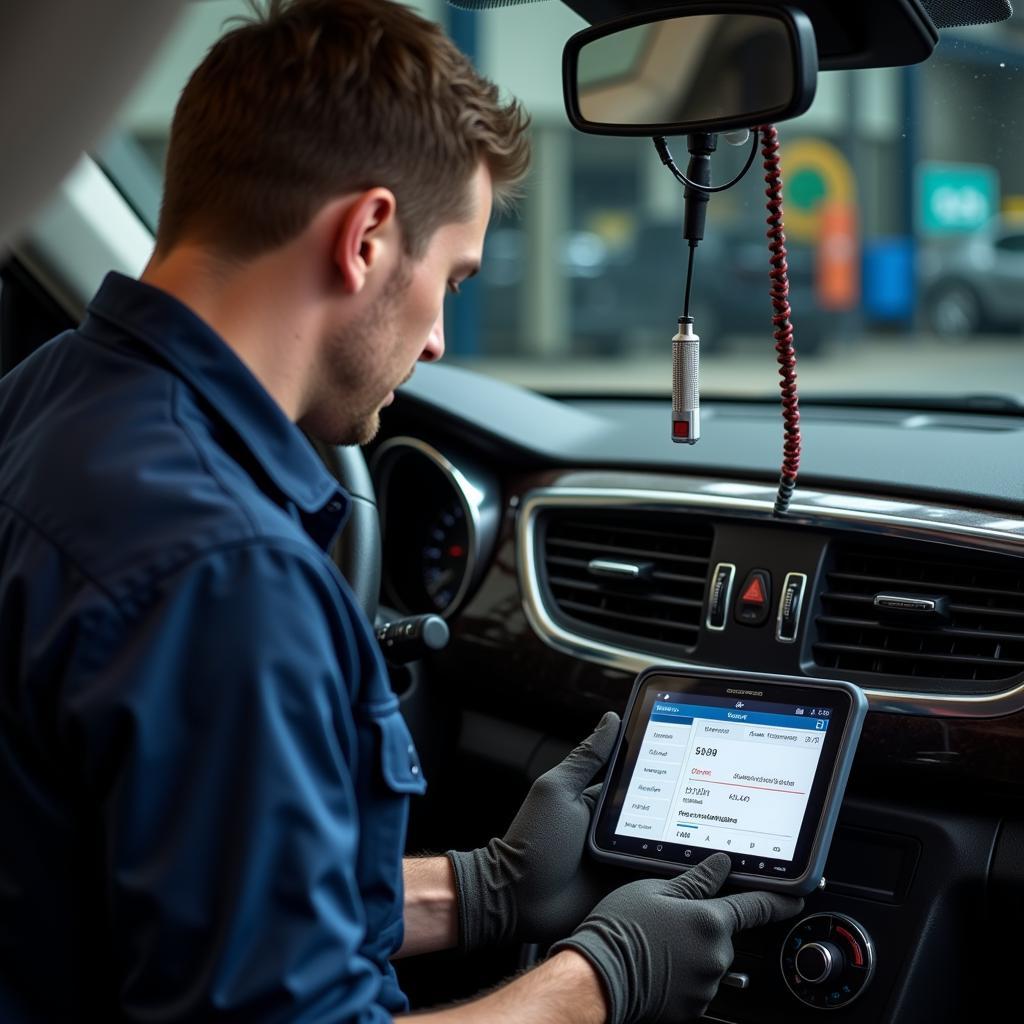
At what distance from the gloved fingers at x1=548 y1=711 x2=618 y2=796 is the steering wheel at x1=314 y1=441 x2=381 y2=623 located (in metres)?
0.47

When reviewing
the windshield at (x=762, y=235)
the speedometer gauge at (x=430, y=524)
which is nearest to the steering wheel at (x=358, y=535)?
the speedometer gauge at (x=430, y=524)

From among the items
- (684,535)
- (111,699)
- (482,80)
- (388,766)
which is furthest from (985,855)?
(111,699)

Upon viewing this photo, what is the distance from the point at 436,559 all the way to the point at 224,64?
141 centimetres

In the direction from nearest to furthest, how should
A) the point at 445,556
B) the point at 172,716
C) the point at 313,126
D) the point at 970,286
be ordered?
the point at 172,716 < the point at 313,126 < the point at 445,556 < the point at 970,286

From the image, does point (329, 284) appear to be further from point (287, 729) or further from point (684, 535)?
point (684, 535)

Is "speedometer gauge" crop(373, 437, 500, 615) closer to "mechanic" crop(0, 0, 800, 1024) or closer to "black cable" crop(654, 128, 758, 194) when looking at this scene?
"black cable" crop(654, 128, 758, 194)

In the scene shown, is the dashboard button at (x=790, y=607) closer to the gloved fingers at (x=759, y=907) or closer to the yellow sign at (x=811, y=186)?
the gloved fingers at (x=759, y=907)

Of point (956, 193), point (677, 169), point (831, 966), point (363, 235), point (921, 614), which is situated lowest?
point (831, 966)

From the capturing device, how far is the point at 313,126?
1230 mm

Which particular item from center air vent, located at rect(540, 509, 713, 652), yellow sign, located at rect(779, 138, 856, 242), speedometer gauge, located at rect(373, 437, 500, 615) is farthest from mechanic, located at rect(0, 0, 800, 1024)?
yellow sign, located at rect(779, 138, 856, 242)

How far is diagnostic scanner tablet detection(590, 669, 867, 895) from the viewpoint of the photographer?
172 cm

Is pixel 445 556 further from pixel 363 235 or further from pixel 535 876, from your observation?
pixel 363 235

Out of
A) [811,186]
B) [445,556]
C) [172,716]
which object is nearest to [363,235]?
[172,716]

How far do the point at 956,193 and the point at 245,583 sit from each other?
9.18 feet
